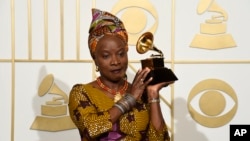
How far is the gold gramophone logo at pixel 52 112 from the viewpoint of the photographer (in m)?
2.15

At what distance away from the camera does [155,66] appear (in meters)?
1.32

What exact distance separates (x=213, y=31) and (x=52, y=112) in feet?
3.82

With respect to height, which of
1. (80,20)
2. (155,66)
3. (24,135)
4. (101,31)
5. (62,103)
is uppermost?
(80,20)

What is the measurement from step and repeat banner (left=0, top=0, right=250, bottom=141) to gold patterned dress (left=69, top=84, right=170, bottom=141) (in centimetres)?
82

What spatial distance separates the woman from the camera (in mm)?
1234

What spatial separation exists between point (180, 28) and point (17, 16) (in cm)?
106

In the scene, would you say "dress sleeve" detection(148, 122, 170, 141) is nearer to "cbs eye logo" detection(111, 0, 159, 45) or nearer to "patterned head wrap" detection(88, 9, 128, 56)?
"patterned head wrap" detection(88, 9, 128, 56)

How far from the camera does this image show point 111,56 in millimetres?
1271

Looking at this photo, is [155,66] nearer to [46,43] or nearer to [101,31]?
[101,31]

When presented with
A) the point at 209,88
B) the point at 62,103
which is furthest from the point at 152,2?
the point at 62,103

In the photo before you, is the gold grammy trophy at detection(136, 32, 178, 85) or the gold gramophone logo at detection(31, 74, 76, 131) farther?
the gold gramophone logo at detection(31, 74, 76, 131)

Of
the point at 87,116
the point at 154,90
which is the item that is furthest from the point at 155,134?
the point at 87,116

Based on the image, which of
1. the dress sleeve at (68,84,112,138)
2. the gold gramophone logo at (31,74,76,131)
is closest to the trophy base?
the dress sleeve at (68,84,112,138)

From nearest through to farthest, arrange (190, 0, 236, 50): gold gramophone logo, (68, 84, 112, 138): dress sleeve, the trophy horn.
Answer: (68, 84, 112, 138): dress sleeve < the trophy horn < (190, 0, 236, 50): gold gramophone logo
